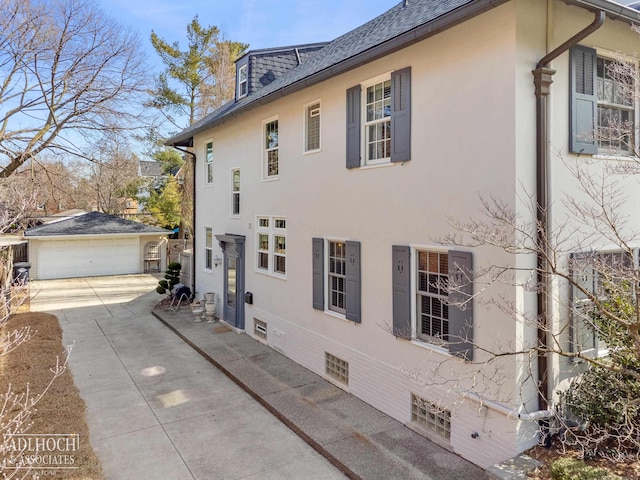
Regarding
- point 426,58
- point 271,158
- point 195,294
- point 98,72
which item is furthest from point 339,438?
point 98,72

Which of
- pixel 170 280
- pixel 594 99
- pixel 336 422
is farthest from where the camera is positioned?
pixel 170 280

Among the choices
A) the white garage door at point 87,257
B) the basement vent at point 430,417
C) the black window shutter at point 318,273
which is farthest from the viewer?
the white garage door at point 87,257

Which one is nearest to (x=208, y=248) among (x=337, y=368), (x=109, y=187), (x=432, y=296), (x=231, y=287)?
(x=231, y=287)

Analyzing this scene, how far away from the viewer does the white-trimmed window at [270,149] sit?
10602 millimetres

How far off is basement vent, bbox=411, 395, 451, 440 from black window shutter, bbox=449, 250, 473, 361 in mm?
1013

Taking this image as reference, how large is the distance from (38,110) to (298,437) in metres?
15.0

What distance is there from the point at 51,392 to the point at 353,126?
7586 millimetres

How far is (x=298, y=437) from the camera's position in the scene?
6.59 metres

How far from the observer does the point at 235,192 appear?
12602 millimetres

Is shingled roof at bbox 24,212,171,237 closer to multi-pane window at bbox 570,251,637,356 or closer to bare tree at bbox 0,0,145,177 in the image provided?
bare tree at bbox 0,0,145,177

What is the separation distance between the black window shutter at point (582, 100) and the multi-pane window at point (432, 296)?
91.3 inches

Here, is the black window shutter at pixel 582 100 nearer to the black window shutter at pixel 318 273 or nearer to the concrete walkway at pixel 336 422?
the concrete walkway at pixel 336 422
